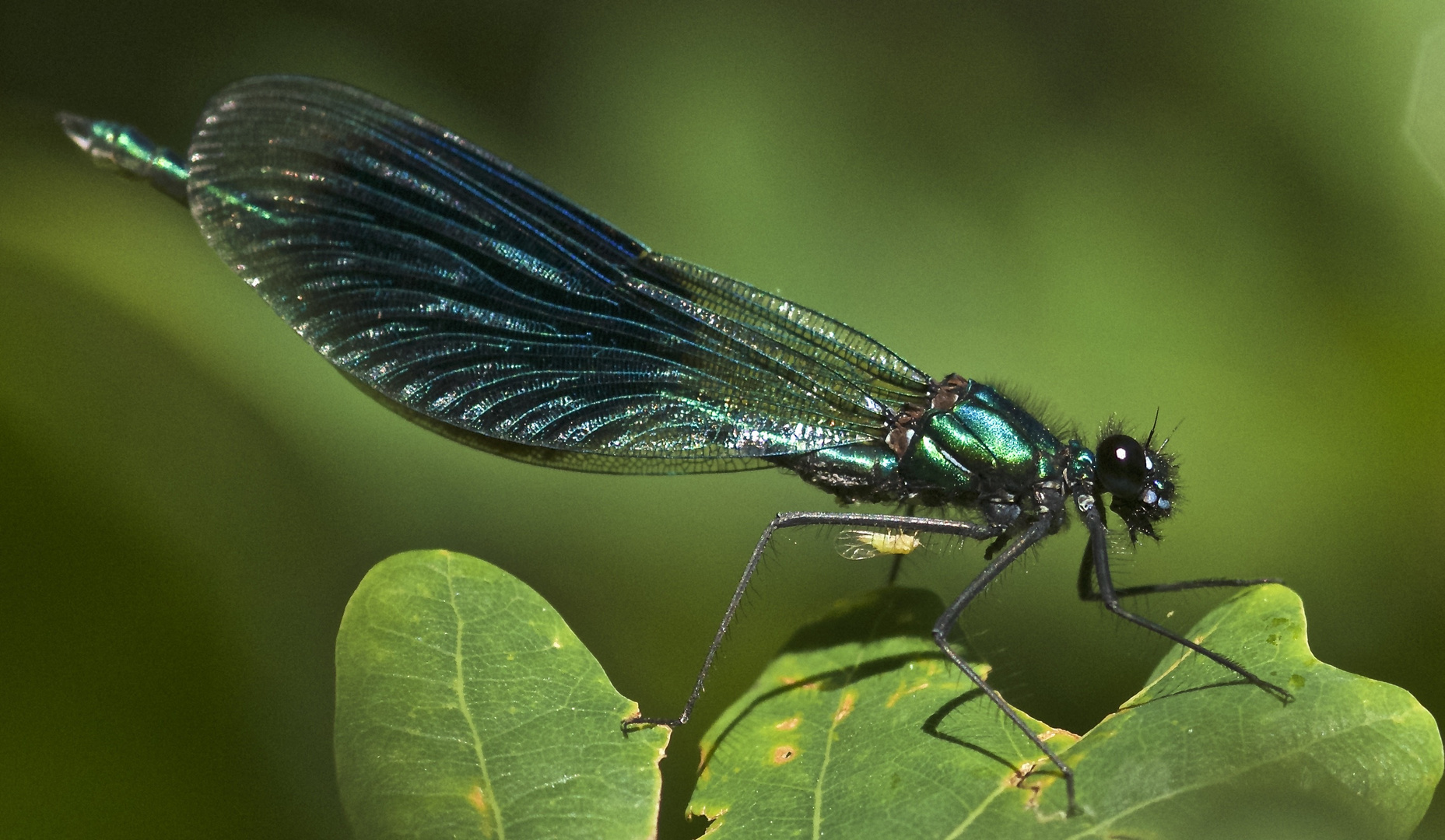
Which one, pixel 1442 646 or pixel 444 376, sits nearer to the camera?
pixel 1442 646

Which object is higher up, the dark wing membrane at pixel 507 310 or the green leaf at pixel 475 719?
the dark wing membrane at pixel 507 310

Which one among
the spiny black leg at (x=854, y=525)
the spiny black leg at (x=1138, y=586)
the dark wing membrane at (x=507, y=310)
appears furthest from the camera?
the dark wing membrane at (x=507, y=310)

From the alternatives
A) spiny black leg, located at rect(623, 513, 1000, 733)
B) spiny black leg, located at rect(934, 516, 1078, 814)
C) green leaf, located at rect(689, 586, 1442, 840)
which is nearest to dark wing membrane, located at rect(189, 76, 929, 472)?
spiny black leg, located at rect(623, 513, 1000, 733)

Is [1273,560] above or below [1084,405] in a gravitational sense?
below

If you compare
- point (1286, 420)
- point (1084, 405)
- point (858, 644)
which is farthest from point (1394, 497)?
point (858, 644)

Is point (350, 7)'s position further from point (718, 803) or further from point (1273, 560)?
point (1273, 560)

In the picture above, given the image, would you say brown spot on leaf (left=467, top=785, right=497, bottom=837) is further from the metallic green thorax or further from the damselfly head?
the damselfly head

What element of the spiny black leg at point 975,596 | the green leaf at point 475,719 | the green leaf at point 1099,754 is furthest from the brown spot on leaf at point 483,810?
the spiny black leg at point 975,596

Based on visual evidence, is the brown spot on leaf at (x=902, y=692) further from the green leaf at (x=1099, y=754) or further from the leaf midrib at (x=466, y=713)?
the leaf midrib at (x=466, y=713)
